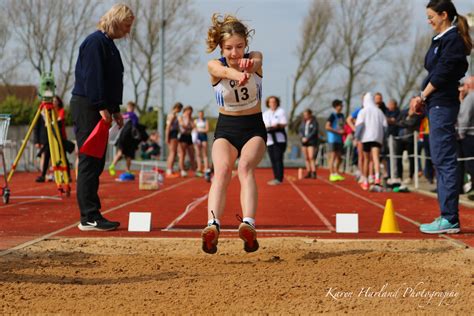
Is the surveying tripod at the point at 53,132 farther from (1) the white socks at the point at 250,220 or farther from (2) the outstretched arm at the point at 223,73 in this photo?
(1) the white socks at the point at 250,220

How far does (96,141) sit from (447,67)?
3.37 meters

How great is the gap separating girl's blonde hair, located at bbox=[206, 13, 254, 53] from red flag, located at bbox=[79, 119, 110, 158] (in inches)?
79.5

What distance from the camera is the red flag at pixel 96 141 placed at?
7.73 metres

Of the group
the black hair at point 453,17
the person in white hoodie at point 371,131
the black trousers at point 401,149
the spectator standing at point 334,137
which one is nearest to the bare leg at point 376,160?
the person in white hoodie at point 371,131

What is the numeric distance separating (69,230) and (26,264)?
239 cm

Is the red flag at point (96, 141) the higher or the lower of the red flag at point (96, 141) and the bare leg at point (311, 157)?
the higher

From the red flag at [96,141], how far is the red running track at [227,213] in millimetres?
778

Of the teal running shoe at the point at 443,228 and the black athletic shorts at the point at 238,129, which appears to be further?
the teal running shoe at the point at 443,228

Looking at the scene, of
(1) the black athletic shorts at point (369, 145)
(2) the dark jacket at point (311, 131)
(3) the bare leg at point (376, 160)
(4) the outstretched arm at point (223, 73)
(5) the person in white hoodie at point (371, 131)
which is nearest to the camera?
(4) the outstretched arm at point (223, 73)

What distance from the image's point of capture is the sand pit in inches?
159

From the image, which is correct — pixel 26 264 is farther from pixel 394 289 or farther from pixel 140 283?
pixel 394 289

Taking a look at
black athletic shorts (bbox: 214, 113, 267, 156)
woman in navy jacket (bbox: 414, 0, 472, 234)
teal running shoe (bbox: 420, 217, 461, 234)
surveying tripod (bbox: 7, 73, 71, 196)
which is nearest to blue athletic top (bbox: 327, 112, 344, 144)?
surveying tripod (bbox: 7, 73, 71, 196)

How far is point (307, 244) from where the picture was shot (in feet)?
21.6

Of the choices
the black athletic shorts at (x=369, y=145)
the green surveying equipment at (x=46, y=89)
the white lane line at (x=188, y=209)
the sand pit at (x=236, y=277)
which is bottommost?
the white lane line at (x=188, y=209)
